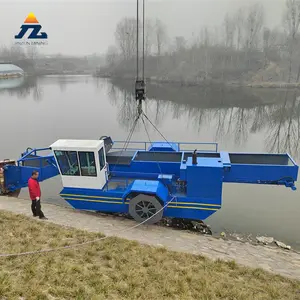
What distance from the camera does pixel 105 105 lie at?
112 ft

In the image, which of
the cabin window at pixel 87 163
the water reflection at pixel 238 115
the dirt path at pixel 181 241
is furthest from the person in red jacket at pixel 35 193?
the water reflection at pixel 238 115

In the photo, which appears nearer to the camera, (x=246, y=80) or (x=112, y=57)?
(x=246, y=80)

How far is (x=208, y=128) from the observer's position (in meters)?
23.4

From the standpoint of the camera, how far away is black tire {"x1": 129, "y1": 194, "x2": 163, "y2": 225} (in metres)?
8.03

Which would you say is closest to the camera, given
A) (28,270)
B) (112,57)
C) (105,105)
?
(28,270)

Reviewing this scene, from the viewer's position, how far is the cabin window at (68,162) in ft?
27.7

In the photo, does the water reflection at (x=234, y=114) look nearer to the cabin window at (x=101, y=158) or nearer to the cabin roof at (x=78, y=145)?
the cabin window at (x=101, y=158)

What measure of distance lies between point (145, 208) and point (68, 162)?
8.72 feet

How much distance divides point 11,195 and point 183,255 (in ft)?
24.3

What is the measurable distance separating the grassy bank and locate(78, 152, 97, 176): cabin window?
8.42 ft

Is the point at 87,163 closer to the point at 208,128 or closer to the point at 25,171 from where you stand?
the point at 25,171

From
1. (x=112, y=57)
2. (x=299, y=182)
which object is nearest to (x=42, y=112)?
(x=299, y=182)

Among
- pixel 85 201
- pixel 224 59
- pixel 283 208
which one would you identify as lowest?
pixel 283 208

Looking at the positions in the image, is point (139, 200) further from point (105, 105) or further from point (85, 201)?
point (105, 105)
